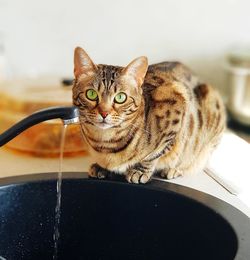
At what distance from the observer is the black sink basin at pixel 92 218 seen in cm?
76

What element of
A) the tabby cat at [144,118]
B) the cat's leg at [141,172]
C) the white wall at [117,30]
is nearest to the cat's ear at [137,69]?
the tabby cat at [144,118]

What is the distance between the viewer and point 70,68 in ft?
5.24

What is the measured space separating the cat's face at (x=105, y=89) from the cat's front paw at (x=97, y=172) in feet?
0.28

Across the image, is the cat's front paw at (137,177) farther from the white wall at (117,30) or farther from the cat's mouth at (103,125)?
the white wall at (117,30)

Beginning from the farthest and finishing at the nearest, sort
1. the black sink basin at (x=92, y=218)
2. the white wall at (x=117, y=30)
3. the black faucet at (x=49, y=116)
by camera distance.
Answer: the white wall at (x=117, y=30)
the black sink basin at (x=92, y=218)
the black faucet at (x=49, y=116)

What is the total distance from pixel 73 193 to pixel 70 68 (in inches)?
34.2

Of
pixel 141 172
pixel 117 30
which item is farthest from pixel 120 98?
pixel 117 30

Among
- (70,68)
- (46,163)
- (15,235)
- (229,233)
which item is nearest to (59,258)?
(15,235)

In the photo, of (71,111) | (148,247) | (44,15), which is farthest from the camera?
(44,15)

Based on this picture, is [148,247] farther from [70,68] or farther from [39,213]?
[70,68]

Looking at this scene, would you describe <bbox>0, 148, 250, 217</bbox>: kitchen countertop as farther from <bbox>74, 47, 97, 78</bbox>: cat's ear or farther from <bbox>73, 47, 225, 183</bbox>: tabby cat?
<bbox>74, 47, 97, 78</bbox>: cat's ear

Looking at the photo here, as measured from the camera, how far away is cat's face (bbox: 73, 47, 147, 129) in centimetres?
76

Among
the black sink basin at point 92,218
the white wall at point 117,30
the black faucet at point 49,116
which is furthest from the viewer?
the white wall at point 117,30

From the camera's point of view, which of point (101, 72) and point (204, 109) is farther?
point (204, 109)
